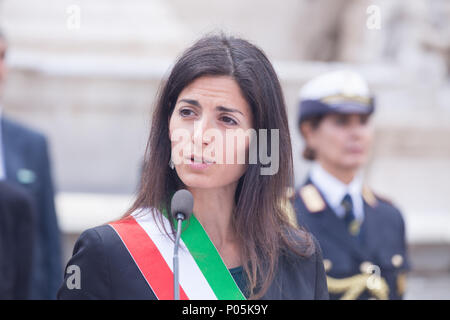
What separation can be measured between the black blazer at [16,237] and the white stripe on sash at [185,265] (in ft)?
5.07

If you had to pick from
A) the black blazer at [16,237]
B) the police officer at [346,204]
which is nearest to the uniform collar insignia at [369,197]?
the police officer at [346,204]

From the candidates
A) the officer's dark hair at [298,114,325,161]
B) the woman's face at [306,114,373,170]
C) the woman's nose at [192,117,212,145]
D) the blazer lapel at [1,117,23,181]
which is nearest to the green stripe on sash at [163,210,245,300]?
the woman's nose at [192,117,212,145]

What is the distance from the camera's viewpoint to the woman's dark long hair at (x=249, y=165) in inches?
95.0

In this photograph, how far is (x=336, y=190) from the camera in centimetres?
390

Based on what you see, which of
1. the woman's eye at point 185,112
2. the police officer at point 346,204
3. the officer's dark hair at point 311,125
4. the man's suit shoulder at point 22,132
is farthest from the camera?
the man's suit shoulder at point 22,132

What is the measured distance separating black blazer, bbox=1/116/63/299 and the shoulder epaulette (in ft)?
4.33

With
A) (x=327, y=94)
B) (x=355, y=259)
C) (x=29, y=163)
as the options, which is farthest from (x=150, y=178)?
(x=29, y=163)

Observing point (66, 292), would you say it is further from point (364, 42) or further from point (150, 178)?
A: point (364, 42)

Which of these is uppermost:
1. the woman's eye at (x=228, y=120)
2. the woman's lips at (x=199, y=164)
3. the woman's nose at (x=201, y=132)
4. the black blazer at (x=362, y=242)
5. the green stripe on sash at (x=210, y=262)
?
the woman's eye at (x=228, y=120)

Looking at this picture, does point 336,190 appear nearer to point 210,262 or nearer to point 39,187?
point 39,187

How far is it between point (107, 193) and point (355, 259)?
3588 millimetres

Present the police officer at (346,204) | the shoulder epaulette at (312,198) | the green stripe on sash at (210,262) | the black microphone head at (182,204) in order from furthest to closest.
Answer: the shoulder epaulette at (312,198)
the police officer at (346,204)
the green stripe on sash at (210,262)
the black microphone head at (182,204)

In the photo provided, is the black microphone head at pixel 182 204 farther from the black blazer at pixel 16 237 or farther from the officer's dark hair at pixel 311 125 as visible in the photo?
the officer's dark hair at pixel 311 125

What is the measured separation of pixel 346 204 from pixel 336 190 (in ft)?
0.26
